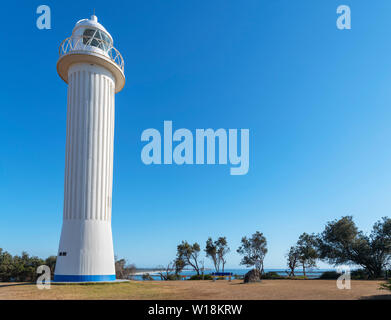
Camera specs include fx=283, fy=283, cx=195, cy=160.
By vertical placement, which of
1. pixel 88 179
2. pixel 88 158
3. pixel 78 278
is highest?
pixel 88 158

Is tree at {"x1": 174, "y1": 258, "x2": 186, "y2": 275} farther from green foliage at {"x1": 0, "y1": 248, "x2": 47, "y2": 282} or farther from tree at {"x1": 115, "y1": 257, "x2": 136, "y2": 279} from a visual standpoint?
green foliage at {"x1": 0, "y1": 248, "x2": 47, "y2": 282}

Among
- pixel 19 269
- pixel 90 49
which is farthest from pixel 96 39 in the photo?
pixel 19 269

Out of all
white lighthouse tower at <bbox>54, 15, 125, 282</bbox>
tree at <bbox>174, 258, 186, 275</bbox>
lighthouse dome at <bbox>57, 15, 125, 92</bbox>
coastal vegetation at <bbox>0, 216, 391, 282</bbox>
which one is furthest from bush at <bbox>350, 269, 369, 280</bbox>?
lighthouse dome at <bbox>57, 15, 125, 92</bbox>

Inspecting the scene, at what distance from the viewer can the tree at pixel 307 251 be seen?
38.8 metres

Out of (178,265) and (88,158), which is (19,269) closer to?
(88,158)

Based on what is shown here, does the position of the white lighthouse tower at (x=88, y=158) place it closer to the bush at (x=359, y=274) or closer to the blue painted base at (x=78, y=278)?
the blue painted base at (x=78, y=278)

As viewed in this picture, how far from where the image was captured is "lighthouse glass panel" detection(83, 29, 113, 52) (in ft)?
73.2

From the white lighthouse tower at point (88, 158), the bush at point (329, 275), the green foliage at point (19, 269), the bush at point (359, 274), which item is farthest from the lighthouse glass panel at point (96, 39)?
the bush at point (359, 274)

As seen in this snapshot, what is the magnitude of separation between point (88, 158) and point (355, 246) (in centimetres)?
3248

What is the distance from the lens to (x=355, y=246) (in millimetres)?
34531

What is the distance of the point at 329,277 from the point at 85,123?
98.1 ft

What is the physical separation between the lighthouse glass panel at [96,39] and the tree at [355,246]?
3317 cm

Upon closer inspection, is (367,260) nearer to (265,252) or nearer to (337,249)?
(337,249)
